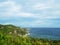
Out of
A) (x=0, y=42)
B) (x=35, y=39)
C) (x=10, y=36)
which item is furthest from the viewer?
(x=35, y=39)

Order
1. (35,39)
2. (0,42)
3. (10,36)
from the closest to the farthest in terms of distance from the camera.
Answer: (0,42) → (10,36) → (35,39)

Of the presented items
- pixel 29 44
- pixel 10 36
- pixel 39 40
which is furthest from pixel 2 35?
pixel 39 40

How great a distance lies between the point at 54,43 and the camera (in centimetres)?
1102

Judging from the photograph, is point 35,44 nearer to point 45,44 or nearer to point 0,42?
point 45,44

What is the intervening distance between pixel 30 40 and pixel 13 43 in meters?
1.00

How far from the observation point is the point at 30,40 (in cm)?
1036

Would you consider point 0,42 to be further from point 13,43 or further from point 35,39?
point 35,39

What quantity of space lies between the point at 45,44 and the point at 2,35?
5.98 feet

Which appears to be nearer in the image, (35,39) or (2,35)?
(2,35)

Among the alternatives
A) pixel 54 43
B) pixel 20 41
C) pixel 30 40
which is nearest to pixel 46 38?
pixel 54 43

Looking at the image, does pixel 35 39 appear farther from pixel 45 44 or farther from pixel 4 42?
pixel 4 42

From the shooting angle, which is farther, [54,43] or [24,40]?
[54,43]

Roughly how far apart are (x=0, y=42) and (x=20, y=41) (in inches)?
31.2

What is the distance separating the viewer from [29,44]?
32.2ft
